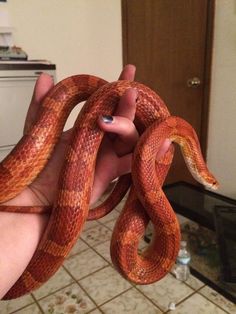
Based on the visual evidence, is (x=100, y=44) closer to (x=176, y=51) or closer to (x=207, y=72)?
(x=176, y=51)

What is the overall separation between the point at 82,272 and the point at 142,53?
2.52m

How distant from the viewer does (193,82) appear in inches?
113

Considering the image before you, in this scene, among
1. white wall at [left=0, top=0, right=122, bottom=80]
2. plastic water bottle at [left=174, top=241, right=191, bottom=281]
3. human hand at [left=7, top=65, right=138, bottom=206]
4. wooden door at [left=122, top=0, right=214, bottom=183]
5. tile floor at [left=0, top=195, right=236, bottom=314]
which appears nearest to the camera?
human hand at [left=7, top=65, right=138, bottom=206]

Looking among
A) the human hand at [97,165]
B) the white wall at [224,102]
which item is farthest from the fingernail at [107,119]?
the white wall at [224,102]

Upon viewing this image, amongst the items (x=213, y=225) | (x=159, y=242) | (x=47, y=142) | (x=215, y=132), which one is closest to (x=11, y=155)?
(x=47, y=142)

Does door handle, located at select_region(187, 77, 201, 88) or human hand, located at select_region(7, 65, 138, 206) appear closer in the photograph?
human hand, located at select_region(7, 65, 138, 206)

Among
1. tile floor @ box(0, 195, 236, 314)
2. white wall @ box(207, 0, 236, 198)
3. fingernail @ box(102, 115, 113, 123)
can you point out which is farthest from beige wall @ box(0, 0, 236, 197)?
fingernail @ box(102, 115, 113, 123)

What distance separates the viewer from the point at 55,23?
3.04 metres

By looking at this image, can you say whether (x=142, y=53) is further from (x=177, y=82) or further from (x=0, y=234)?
(x=0, y=234)

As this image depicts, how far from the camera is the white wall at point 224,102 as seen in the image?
2514mm

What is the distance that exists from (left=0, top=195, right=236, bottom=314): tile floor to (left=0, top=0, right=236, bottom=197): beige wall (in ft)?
4.14

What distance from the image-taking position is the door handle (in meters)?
2.84

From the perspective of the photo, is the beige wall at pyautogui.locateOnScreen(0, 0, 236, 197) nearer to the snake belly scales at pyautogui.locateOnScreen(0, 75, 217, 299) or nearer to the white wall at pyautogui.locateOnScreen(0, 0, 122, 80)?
the white wall at pyautogui.locateOnScreen(0, 0, 122, 80)

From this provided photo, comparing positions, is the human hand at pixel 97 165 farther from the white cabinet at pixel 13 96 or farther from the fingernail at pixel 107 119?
the white cabinet at pixel 13 96
